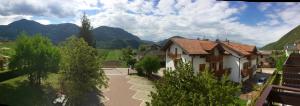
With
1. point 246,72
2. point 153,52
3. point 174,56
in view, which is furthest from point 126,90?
point 246,72

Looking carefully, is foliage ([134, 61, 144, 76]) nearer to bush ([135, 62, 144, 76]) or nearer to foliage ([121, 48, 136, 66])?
bush ([135, 62, 144, 76])

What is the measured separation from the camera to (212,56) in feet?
53.3

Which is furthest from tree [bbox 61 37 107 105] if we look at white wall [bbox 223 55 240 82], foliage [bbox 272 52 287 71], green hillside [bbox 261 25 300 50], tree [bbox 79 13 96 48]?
green hillside [bbox 261 25 300 50]

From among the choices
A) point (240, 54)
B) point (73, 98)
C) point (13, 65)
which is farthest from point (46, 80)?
point (240, 54)

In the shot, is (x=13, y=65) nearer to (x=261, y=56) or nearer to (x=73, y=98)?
(x=73, y=98)

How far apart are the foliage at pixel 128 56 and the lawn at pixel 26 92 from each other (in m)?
6.42

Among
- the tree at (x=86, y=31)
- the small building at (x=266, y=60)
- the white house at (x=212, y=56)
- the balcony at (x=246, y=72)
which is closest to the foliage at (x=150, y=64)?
the white house at (x=212, y=56)

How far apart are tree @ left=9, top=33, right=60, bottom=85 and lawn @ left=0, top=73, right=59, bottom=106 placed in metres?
0.43

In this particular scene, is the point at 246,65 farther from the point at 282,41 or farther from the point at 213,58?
the point at 282,41

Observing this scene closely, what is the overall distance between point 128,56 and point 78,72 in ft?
33.6

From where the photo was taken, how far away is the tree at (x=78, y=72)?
37.1ft

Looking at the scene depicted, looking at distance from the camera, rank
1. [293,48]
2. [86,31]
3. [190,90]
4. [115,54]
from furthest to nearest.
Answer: [86,31]
[115,54]
[293,48]
[190,90]

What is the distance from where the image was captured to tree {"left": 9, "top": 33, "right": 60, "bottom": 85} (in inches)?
599

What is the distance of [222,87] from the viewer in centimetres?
646
